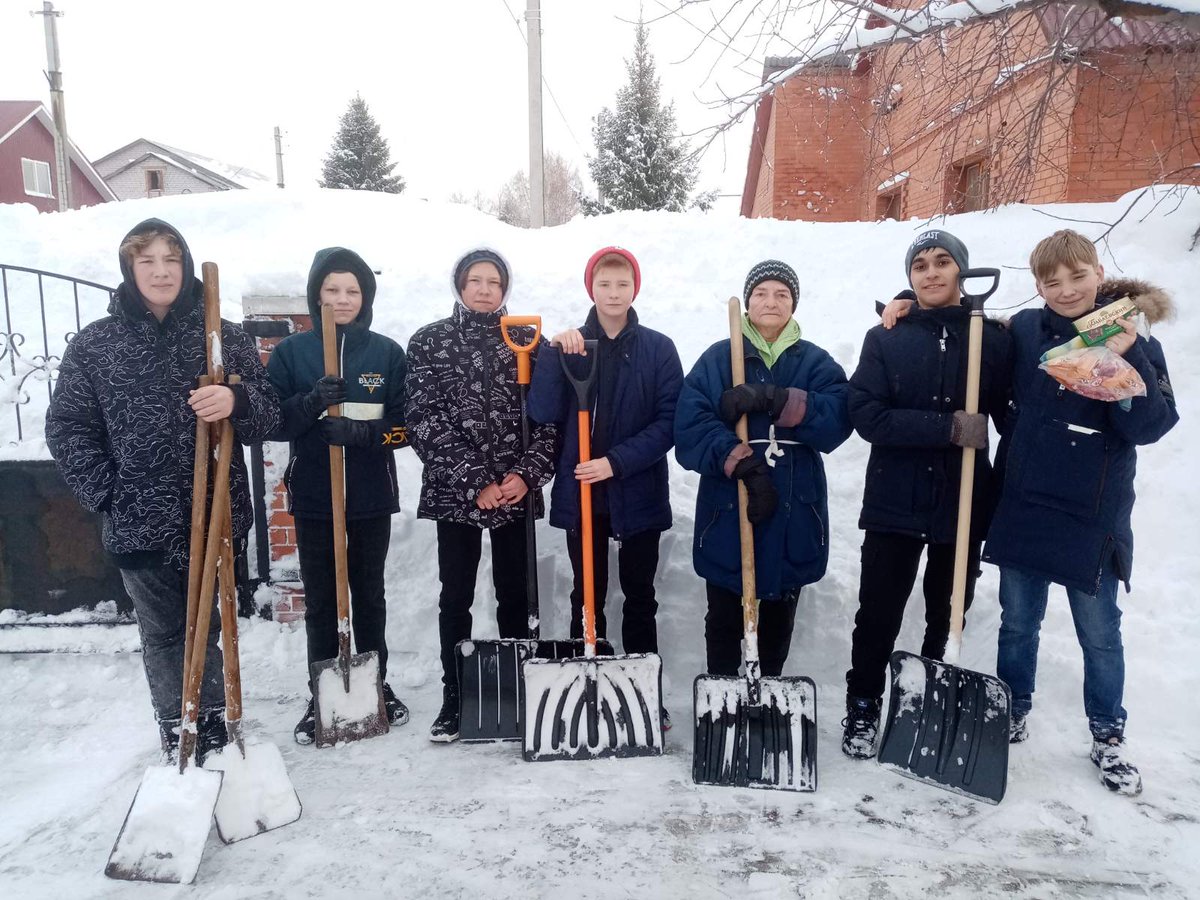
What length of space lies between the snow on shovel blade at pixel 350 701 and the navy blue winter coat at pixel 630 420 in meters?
1.04

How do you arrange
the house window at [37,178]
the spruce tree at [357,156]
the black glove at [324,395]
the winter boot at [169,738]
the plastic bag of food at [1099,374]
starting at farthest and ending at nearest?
the house window at [37,178] < the spruce tree at [357,156] < the black glove at [324,395] < the winter boot at [169,738] < the plastic bag of food at [1099,374]

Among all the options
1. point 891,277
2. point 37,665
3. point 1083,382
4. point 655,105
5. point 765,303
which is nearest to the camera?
point 1083,382

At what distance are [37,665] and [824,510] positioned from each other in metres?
4.09

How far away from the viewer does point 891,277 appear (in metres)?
6.61

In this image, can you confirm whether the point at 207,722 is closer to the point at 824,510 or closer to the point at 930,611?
the point at 824,510

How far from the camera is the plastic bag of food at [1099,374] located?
246cm

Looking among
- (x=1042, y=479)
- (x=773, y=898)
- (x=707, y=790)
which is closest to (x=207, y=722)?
(x=707, y=790)

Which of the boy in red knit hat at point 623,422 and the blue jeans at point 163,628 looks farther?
the boy in red knit hat at point 623,422

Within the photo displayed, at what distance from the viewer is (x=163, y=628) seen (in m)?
2.79

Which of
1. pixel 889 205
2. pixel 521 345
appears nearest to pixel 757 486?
pixel 521 345

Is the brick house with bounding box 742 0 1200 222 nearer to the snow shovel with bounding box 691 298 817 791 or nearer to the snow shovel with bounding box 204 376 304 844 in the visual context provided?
the snow shovel with bounding box 691 298 817 791

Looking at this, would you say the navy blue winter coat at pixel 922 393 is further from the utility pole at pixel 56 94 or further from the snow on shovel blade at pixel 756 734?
the utility pole at pixel 56 94

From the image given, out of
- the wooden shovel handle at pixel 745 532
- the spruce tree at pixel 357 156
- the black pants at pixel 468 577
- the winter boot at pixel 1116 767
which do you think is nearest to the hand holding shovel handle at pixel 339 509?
the black pants at pixel 468 577

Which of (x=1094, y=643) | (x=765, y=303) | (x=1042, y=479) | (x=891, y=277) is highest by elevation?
(x=891, y=277)
